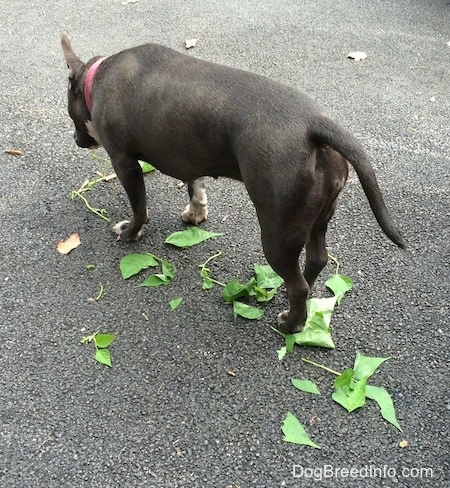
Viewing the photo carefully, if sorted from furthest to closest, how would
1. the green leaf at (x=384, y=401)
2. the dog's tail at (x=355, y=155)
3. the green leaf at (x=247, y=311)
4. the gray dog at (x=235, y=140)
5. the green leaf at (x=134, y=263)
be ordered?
the green leaf at (x=134, y=263) → the green leaf at (x=247, y=311) → the green leaf at (x=384, y=401) → the gray dog at (x=235, y=140) → the dog's tail at (x=355, y=155)

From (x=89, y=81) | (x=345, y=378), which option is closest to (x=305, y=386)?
(x=345, y=378)

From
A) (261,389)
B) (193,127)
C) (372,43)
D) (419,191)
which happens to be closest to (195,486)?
(261,389)

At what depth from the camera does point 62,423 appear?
2.62 metres

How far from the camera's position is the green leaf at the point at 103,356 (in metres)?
→ 2.84

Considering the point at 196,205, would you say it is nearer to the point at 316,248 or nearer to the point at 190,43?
the point at 316,248

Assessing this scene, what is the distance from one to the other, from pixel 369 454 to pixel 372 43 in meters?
4.10

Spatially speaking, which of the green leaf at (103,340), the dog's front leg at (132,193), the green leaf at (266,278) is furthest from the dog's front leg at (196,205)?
the green leaf at (103,340)

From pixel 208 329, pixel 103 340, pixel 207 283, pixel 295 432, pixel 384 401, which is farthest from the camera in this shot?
pixel 207 283

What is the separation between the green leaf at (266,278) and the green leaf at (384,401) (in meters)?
0.75

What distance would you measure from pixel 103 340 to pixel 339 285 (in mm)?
1287

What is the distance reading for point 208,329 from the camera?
9.92 ft

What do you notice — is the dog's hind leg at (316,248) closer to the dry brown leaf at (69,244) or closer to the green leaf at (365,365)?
the green leaf at (365,365)

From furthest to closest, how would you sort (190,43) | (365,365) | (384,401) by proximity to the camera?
(190,43) → (365,365) → (384,401)

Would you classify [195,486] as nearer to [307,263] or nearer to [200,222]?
[307,263]
